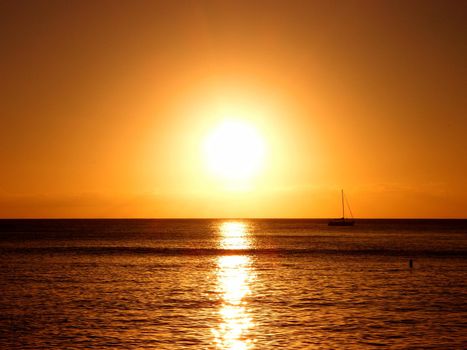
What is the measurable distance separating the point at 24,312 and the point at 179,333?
14.3 meters

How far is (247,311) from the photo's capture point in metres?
43.2

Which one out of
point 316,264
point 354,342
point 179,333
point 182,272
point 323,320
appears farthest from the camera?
point 316,264

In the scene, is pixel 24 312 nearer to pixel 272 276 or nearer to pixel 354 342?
pixel 354 342

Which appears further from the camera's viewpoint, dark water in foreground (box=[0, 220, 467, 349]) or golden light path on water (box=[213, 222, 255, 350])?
dark water in foreground (box=[0, 220, 467, 349])

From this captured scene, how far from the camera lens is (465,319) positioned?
40219 mm

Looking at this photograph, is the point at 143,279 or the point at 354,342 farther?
the point at 143,279

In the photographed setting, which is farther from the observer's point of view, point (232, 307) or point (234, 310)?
point (232, 307)

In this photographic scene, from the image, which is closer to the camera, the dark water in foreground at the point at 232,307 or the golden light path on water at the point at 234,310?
the golden light path on water at the point at 234,310

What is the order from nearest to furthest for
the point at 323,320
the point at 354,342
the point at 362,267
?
the point at 354,342 < the point at 323,320 < the point at 362,267

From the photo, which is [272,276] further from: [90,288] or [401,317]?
[401,317]

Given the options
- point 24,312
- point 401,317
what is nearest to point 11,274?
point 24,312

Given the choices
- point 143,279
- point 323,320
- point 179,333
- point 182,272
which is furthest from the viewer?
point 182,272

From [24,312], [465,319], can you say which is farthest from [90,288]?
[465,319]

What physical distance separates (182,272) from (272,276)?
1237cm
